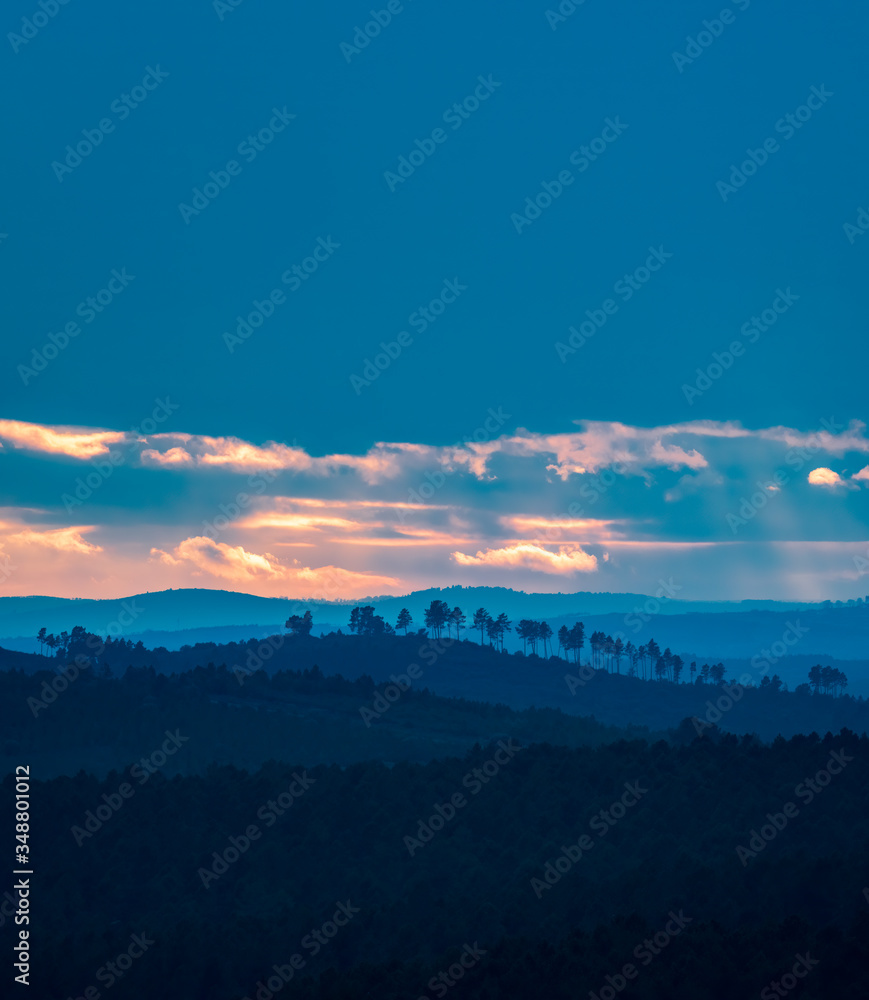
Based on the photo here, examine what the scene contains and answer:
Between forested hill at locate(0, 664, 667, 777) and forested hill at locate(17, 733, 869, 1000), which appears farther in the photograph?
forested hill at locate(0, 664, 667, 777)

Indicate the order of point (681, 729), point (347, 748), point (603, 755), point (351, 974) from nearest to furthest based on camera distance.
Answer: point (351, 974), point (603, 755), point (347, 748), point (681, 729)

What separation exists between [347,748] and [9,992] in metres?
96.4

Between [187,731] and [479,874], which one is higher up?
[187,731]

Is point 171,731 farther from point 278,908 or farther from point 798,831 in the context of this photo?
point 798,831

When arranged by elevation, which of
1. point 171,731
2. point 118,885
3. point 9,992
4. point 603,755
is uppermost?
point 171,731

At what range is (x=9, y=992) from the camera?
248 feet

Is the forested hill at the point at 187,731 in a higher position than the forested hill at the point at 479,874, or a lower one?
higher

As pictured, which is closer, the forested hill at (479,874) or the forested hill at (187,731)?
the forested hill at (479,874)

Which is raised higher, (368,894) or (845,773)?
(845,773)

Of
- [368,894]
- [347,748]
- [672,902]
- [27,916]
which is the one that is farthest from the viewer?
[347,748]

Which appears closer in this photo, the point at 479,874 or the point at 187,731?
the point at 479,874

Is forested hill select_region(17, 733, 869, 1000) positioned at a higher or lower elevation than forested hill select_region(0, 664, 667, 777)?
lower

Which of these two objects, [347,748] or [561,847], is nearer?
[561,847]

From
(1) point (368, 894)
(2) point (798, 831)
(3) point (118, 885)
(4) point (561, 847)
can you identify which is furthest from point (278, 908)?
(2) point (798, 831)
